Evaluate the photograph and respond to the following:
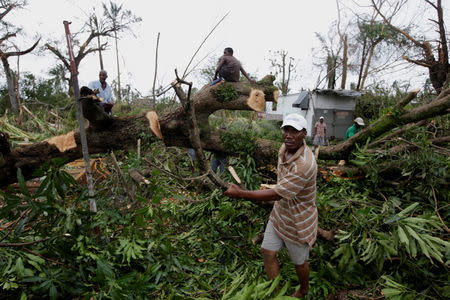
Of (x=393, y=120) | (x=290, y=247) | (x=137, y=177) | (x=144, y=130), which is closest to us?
(x=290, y=247)

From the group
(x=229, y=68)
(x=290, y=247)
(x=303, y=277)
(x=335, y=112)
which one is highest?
(x=229, y=68)

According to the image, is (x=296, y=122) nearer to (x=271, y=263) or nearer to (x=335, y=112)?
(x=271, y=263)

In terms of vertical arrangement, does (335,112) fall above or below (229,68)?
below

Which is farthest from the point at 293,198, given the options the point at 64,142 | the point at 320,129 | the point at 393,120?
the point at 320,129

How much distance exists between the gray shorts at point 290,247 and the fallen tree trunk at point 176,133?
5.46 feet

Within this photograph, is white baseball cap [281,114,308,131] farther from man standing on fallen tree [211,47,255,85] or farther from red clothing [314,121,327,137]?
red clothing [314,121,327,137]

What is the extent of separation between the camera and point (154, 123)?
379 cm

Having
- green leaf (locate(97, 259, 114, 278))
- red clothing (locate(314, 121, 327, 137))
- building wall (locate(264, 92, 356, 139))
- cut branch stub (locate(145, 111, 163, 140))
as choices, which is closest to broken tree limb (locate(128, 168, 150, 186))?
green leaf (locate(97, 259, 114, 278))

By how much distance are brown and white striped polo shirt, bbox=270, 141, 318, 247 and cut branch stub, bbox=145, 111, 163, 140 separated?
2238mm

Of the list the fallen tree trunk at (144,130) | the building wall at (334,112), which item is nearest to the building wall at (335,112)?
the building wall at (334,112)

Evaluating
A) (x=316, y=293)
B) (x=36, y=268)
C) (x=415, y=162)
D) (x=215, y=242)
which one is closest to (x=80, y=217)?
(x=36, y=268)

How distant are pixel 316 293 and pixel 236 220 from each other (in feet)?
3.89

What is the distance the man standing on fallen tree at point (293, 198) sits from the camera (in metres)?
1.82

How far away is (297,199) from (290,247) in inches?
15.8
